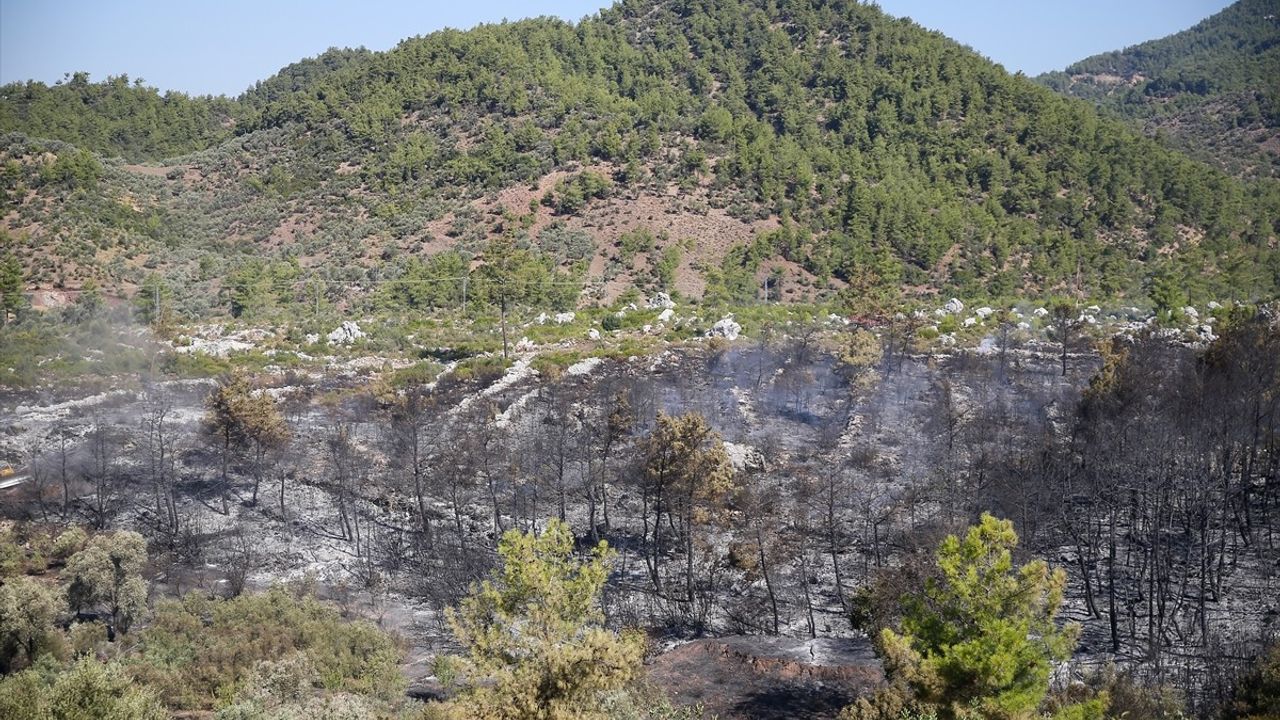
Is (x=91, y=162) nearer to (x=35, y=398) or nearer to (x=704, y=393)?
(x=35, y=398)

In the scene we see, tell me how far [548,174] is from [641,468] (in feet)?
194

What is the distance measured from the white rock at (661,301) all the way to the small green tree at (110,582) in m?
43.0

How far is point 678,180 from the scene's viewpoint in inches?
3263

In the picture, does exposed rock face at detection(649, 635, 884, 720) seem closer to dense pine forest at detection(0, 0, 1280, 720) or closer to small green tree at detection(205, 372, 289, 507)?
dense pine forest at detection(0, 0, 1280, 720)

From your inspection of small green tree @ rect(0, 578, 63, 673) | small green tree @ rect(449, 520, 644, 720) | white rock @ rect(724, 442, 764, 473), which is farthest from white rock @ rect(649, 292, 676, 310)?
small green tree @ rect(449, 520, 644, 720)

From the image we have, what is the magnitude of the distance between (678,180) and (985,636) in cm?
7021

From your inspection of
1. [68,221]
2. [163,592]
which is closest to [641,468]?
[163,592]

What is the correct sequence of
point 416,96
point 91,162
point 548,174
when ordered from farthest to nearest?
point 416,96 → point 548,174 → point 91,162

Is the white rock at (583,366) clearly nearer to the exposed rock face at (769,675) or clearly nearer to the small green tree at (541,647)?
the exposed rock face at (769,675)

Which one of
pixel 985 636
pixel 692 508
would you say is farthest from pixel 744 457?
pixel 985 636

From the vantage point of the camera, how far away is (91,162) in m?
Result: 78.9

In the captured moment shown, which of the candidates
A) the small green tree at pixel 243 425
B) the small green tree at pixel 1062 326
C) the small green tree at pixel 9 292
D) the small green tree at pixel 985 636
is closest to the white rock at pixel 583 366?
the small green tree at pixel 243 425

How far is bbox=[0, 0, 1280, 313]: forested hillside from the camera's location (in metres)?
72.2

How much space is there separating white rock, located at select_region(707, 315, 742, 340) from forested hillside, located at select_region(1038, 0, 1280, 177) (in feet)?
213
